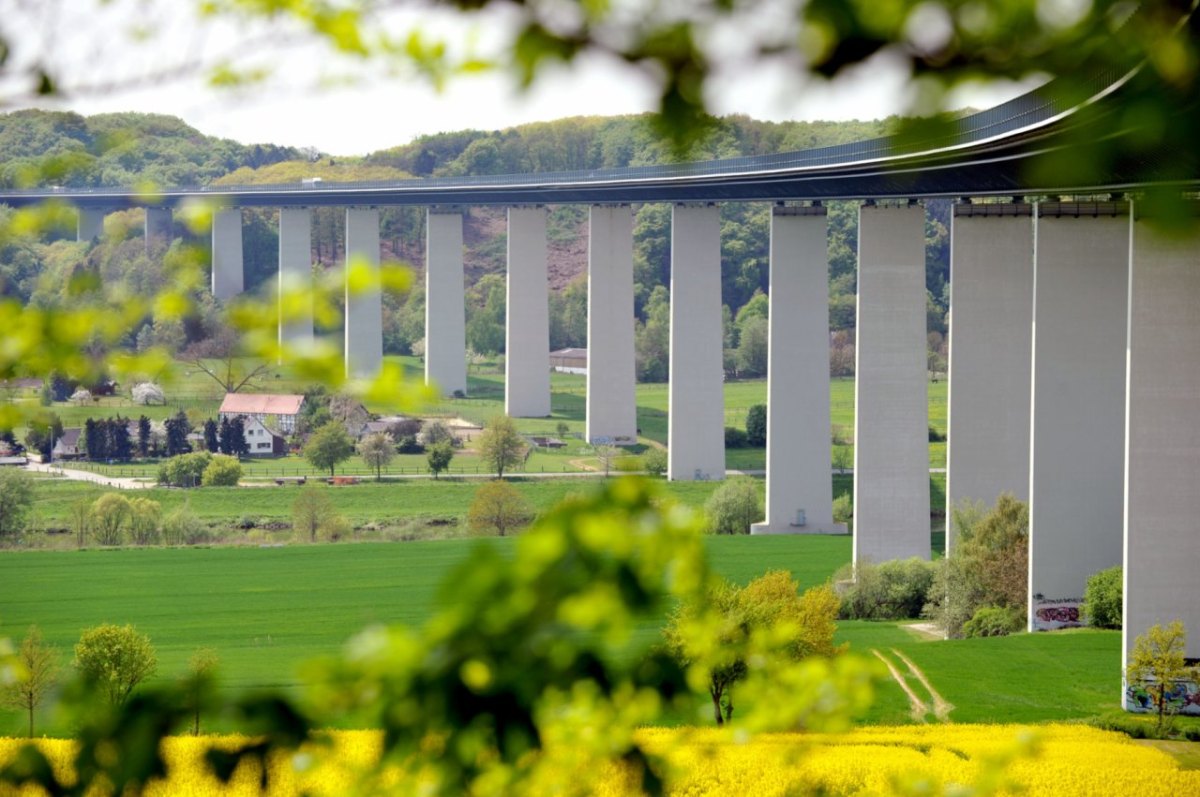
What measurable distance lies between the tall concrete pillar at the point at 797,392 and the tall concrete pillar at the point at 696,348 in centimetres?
939

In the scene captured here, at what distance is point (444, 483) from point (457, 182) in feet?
83.8

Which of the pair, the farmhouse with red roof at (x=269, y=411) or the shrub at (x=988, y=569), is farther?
the farmhouse with red roof at (x=269, y=411)

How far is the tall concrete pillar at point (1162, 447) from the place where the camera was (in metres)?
34.3

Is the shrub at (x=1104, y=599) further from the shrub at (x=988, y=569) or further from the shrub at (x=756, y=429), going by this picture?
the shrub at (x=756, y=429)

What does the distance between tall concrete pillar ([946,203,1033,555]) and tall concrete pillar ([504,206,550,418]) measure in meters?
38.4

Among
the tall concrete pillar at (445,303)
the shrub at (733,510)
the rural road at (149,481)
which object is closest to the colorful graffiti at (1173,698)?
the shrub at (733,510)

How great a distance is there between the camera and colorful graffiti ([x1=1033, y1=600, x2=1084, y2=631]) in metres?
41.8

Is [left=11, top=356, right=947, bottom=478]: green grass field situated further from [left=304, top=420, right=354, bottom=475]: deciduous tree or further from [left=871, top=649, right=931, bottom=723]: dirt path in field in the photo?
[left=871, top=649, right=931, bottom=723]: dirt path in field

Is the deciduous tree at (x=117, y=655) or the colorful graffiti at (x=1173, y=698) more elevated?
the deciduous tree at (x=117, y=655)

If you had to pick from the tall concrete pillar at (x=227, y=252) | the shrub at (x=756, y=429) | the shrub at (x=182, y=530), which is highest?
the tall concrete pillar at (x=227, y=252)

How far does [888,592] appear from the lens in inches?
1864

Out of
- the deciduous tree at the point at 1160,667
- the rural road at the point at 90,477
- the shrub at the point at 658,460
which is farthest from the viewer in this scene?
the shrub at the point at 658,460

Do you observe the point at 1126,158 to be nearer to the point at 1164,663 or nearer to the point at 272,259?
the point at 1164,663

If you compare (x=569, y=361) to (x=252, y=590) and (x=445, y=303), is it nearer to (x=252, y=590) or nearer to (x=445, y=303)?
(x=445, y=303)
